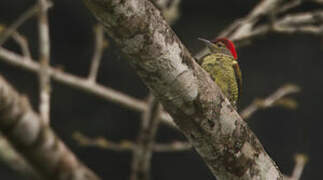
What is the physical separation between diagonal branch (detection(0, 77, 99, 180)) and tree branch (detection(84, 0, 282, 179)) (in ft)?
3.83

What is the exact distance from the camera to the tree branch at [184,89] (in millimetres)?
1880

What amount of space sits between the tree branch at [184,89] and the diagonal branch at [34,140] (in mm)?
1166

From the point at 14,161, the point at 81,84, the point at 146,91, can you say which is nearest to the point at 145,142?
the point at 14,161

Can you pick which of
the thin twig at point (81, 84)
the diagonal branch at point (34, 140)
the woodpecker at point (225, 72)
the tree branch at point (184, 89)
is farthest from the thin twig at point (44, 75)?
the tree branch at point (184, 89)

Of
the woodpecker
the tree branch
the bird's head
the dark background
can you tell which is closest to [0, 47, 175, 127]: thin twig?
the bird's head

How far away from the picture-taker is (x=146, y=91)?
7.17 meters

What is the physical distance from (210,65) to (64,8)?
13.1ft

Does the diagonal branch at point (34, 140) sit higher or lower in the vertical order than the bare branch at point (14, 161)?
lower

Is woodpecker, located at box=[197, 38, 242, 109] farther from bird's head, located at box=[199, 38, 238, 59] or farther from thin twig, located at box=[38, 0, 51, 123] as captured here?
thin twig, located at box=[38, 0, 51, 123]

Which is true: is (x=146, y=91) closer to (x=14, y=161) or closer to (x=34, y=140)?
(x=14, y=161)

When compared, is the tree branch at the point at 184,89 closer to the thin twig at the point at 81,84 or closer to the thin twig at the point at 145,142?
the thin twig at the point at 145,142

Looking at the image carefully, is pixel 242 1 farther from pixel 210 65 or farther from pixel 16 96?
pixel 16 96

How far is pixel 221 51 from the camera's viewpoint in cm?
368

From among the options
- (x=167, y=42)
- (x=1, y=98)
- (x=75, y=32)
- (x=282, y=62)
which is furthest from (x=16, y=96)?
(x=282, y=62)
